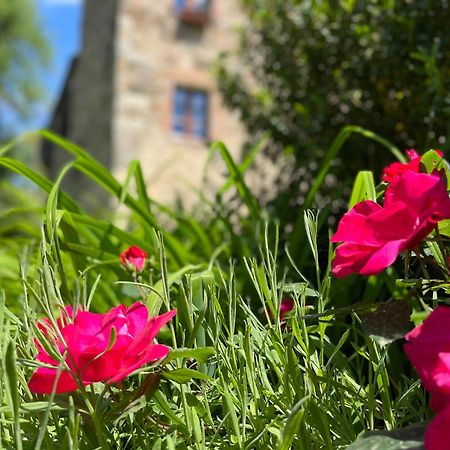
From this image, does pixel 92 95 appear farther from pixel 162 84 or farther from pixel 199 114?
pixel 199 114

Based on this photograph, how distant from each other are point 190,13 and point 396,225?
9.52 meters

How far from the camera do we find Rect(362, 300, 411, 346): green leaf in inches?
25.5

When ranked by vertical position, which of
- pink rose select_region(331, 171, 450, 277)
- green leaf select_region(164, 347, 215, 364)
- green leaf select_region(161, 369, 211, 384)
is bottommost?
green leaf select_region(161, 369, 211, 384)

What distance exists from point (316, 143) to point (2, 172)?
1196cm

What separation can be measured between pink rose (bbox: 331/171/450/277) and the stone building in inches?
318

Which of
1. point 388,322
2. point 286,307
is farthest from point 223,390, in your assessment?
point 286,307

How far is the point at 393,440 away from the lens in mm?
572

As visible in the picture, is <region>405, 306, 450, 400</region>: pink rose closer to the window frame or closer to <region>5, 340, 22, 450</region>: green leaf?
<region>5, 340, 22, 450</region>: green leaf

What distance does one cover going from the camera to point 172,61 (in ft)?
31.4

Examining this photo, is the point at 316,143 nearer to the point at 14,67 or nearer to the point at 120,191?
the point at 120,191

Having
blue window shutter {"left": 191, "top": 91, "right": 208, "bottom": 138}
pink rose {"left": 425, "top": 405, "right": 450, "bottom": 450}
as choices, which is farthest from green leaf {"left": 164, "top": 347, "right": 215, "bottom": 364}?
blue window shutter {"left": 191, "top": 91, "right": 208, "bottom": 138}

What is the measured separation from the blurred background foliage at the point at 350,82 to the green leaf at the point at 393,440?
94cm

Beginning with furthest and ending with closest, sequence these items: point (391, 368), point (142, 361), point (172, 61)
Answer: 1. point (172, 61)
2. point (391, 368)
3. point (142, 361)

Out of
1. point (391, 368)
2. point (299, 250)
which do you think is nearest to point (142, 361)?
point (391, 368)
